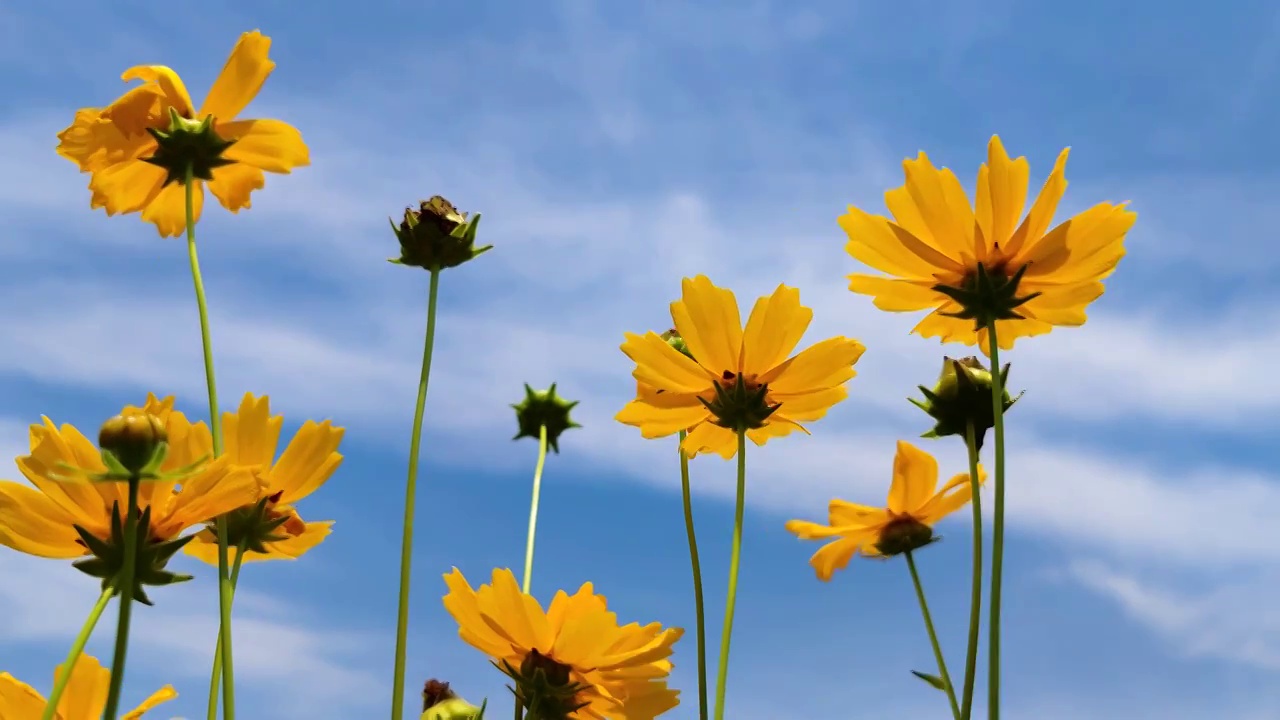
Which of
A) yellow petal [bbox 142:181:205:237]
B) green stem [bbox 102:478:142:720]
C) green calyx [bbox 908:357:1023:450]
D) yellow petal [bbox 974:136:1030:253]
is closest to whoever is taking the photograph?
green stem [bbox 102:478:142:720]

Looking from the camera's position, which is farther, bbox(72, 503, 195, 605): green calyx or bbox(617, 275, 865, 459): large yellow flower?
bbox(617, 275, 865, 459): large yellow flower

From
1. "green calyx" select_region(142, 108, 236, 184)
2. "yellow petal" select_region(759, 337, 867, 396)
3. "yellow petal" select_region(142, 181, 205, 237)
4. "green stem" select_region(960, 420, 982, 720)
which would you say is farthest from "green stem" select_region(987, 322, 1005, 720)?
"yellow petal" select_region(142, 181, 205, 237)

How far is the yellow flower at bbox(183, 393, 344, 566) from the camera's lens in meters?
1.27

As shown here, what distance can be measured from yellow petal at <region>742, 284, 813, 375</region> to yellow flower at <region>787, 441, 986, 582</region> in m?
0.35

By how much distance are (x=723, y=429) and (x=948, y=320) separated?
0.34 meters

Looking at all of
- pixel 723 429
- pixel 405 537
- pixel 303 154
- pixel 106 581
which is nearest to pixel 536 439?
pixel 723 429

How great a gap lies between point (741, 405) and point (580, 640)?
1.23ft

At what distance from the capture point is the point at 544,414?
219 centimetres

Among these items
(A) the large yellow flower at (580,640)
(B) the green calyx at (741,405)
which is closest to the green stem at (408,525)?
(A) the large yellow flower at (580,640)

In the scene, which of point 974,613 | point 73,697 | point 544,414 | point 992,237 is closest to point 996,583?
point 974,613

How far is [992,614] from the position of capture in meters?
0.96

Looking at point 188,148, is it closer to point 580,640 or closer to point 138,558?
point 138,558

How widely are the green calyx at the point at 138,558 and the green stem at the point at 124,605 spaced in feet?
0.16

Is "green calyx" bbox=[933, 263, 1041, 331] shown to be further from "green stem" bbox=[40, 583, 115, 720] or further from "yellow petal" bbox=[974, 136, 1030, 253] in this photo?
"green stem" bbox=[40, 583, 115, 720]
